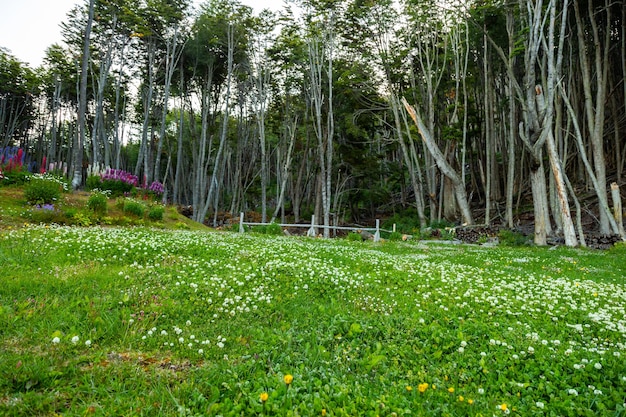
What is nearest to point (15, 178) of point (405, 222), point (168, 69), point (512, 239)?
point (168, 69)

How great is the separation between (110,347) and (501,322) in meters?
5.01

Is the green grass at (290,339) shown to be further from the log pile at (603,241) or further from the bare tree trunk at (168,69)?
the bare tree trunk at (168,69)

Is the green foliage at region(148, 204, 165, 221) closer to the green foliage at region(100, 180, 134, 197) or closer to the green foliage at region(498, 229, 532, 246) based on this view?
the green foliage at region(100, 180, 134, 197)

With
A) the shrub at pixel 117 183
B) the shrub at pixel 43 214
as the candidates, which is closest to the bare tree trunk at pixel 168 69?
the shrub at pixel 117 183

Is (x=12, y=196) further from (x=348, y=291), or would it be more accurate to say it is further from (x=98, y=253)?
(x=348, y=291)

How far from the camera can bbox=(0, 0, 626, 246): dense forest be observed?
17.2 metres

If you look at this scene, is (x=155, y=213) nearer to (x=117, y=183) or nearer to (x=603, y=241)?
(x=117, y=183)

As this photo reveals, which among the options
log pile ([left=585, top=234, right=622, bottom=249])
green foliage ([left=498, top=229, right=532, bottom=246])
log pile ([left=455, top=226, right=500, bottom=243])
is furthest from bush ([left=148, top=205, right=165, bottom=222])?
log pile ([left=585, top=234, right=622, bottom=249])

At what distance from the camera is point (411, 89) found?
23938 mm

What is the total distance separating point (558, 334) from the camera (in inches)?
186

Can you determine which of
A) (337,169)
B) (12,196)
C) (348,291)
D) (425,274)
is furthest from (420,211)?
(12,196)

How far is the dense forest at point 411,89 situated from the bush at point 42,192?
331 centimetres

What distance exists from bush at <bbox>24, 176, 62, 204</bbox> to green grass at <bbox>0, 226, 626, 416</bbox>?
22.7 feet

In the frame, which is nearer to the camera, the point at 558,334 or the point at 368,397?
the point at 368,397
